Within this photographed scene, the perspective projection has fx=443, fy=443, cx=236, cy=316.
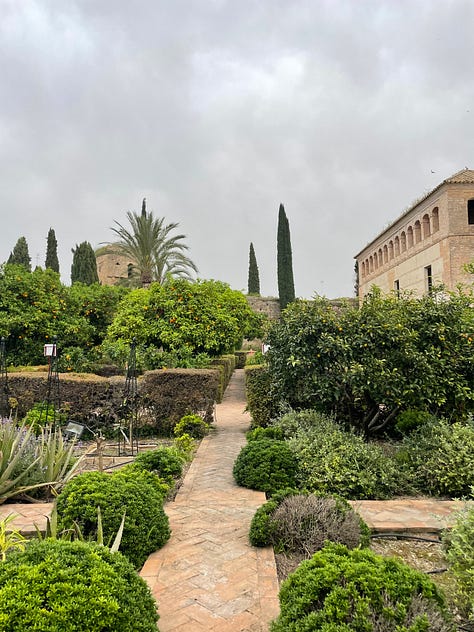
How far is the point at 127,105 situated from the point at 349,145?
261 inches

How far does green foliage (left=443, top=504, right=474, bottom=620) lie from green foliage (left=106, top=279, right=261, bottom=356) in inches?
415

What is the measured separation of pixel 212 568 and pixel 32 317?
14.2 meters

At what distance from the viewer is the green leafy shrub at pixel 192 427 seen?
7766 millimetres

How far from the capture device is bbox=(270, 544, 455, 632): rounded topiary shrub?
1.78 meters

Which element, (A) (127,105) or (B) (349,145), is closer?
(A) (127,105)

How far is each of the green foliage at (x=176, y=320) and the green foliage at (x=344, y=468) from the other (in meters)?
8.07

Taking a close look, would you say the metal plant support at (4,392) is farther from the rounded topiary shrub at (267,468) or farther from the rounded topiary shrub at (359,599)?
the rounded topiary shrub at (359,599)

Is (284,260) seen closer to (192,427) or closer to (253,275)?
(253,275)

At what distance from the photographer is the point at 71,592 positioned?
1.73m

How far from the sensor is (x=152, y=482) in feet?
13.9

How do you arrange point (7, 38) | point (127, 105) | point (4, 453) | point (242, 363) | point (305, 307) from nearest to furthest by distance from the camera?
1. point (4, 453)
2. point (305, 307)
3. point (7, 38)
4. point (127, 105)
5. point (242, 363)

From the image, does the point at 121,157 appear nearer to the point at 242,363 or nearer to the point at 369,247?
the point at 242,363

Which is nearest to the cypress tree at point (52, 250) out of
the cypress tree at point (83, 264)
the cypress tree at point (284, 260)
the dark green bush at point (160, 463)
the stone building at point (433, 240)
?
the cypress tree at point (83, 264)

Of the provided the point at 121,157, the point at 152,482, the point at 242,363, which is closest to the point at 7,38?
the point at 121,157
